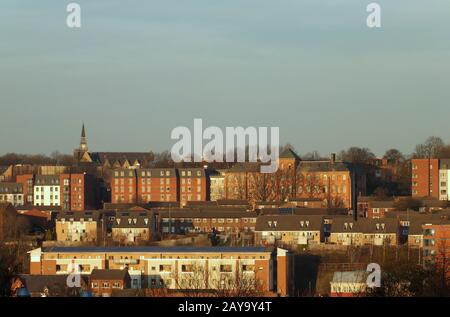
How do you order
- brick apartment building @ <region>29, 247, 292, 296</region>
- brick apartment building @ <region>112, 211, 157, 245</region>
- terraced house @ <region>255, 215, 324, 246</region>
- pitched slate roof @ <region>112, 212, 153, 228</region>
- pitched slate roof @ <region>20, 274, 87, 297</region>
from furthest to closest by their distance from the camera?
pitched slate roof @ <region>112, 212, 153, 228</region>, brick apartment building @ <region>112, 211, 157, 245</region>, terraced house @ <region>255, 215, 324, 246</region>, brick apartment building @ <region>29, 247, 292, 296</region>, pitched slate roof @ <region>20, 274, 87, 297</region>

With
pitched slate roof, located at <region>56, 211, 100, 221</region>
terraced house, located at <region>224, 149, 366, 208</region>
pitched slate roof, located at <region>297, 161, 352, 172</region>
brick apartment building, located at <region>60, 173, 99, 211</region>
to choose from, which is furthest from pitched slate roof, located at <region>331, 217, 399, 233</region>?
brick apartment building, located at <region>60, 173, 99, 211</region>

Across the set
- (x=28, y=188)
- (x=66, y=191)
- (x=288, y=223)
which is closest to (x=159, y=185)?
(x=66, y=191)

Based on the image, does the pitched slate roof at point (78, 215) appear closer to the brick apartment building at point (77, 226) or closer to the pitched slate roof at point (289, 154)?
the brick apartment building at point (77, 226)

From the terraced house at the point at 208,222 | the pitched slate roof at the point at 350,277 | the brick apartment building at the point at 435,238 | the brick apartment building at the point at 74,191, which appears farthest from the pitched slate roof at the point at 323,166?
the pitched slate roof at the point at 350,277

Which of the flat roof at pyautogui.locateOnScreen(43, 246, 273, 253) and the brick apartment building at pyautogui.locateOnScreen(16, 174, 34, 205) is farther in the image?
the brick apartment building at pyautogui.locateOnScreen(16, 174, 34, 205)

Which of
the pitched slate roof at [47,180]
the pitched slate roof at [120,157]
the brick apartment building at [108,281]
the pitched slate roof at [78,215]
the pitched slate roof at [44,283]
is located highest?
the pitched slate roof at [120,157]

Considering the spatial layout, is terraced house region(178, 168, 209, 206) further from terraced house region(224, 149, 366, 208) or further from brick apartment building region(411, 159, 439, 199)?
brick apartment building region(411, 159, 439, 199)
